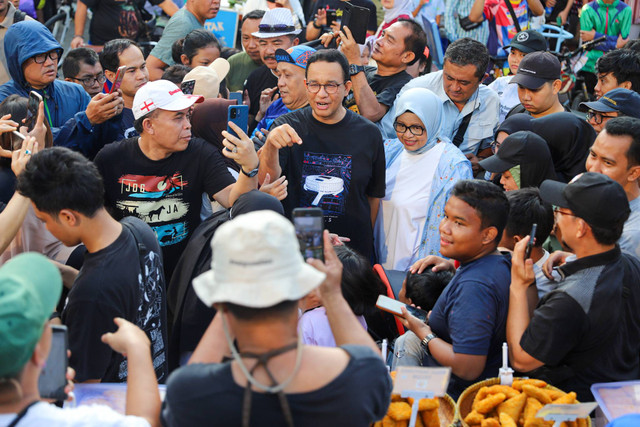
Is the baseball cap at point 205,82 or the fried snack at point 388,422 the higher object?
the baseball cap at point 205,82

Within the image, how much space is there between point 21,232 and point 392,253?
6.66 ft

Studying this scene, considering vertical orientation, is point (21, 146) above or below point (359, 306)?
above

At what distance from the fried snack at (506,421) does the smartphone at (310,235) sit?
86cm

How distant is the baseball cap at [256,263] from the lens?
4.79 ft

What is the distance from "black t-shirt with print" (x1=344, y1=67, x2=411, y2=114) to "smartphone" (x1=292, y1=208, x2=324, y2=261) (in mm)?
2691

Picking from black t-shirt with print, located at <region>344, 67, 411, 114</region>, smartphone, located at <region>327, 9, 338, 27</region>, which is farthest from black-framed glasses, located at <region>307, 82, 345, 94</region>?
smartphone, located at <region>327, 9, 338, 27</region>

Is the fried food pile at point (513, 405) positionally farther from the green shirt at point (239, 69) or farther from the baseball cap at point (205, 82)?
the green shirt at point (239, 69)

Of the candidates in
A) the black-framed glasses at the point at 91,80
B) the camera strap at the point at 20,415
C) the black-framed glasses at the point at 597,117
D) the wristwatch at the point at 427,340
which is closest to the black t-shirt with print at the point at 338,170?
the wristwatch at the point at 427,340

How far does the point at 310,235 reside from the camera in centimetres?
193

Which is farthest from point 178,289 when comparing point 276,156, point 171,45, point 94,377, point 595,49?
point 595,49

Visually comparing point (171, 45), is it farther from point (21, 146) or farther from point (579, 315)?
point (579, 315)

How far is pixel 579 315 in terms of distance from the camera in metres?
2.24

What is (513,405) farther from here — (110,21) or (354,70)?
(110,21)

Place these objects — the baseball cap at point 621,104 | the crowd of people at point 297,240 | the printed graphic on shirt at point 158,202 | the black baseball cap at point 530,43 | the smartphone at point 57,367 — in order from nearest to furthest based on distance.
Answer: the crowd of people at point 297,240, the smartphone at point 57,367, the printed graphic on shirt at point 158,202, the baseball cap at point 621,104, the black baseball cap at point 530,43
